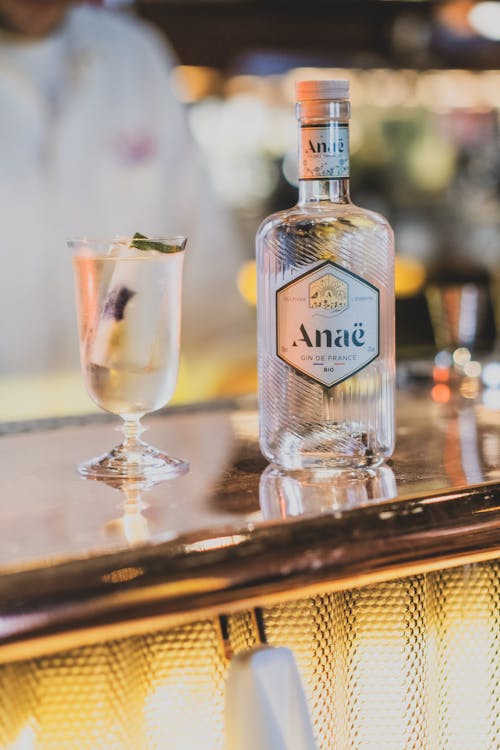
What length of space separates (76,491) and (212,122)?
129 inches

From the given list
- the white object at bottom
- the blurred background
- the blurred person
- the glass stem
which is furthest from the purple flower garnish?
the blurred background

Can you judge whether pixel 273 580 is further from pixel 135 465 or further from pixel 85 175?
pixel 85 175

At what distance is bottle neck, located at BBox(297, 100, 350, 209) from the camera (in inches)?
34.6

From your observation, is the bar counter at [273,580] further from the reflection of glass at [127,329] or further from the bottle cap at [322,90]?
the bottle cap at [322,90]

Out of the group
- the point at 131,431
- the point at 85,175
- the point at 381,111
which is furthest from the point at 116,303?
the point at 381,111

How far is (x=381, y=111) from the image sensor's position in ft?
14.1

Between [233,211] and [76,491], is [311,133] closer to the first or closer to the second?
[76,491]

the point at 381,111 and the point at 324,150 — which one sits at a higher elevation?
the point at 381,111

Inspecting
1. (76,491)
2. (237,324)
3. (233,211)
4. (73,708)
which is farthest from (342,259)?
(233,211)

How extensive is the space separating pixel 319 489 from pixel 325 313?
0.14m

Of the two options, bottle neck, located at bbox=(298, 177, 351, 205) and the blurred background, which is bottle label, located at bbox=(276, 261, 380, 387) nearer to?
bottle neck, located at bbox=(298, 177, 351, 205)

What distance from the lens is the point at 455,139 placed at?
4559 mm

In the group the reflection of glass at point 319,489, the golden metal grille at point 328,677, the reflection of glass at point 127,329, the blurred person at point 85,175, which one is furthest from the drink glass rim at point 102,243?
the blurred person at point 85,175

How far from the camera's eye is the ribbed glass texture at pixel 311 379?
0.92 meters
